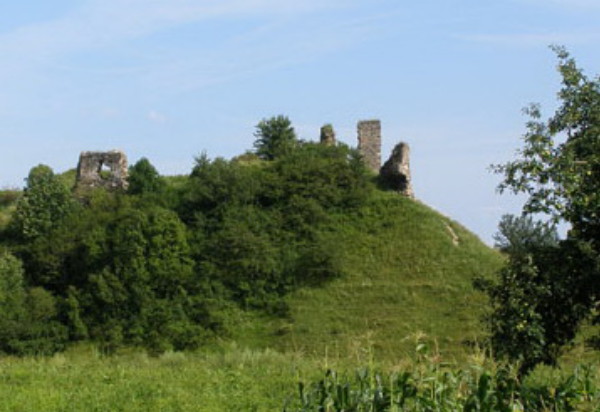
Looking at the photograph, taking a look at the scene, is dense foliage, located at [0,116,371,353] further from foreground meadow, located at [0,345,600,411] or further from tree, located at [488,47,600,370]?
tree, located at [488,47,600,370]

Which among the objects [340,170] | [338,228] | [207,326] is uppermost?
[340,170]

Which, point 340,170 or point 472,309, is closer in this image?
point 472,309

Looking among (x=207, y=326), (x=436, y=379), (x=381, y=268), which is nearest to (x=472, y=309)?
(x=381, y=268)

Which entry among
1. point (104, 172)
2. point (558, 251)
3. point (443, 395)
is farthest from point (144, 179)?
point (443, 395)

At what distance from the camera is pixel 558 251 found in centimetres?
1381

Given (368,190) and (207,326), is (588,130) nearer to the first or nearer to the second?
(207,326)

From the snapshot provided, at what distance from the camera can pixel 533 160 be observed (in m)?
13.7

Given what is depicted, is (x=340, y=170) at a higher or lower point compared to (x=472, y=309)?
higher

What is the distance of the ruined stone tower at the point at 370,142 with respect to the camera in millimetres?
44406

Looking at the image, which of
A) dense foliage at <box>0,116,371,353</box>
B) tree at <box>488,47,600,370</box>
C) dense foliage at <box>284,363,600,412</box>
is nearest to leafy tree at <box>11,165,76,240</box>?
dense foliage at <box>0,116,371,353</box>

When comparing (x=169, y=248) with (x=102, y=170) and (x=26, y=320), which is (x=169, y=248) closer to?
(x=26, y=320)

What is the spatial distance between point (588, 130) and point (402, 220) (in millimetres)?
25214

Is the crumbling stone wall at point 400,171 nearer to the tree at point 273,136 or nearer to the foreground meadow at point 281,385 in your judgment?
the tree at point 273,136

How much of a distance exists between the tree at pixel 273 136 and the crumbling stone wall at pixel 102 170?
21.8 ft
